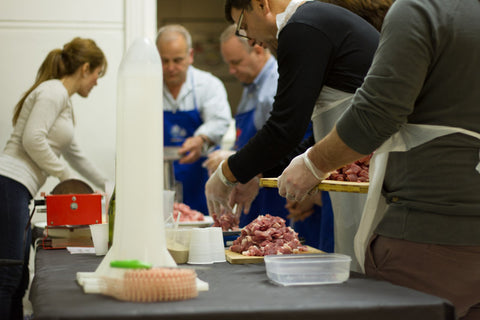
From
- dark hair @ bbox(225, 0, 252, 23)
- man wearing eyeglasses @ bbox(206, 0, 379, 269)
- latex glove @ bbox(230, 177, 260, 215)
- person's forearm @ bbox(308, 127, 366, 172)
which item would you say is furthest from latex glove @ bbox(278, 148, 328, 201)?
latex glove @ bbox(230, 177, 260, 215)

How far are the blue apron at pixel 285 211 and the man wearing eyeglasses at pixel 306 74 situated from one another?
56 cm

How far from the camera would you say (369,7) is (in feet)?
7.06

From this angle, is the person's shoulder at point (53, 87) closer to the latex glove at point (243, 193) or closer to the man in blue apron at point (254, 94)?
the man in blue apron at point (254, 94)

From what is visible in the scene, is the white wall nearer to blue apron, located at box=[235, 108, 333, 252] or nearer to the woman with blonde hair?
the woman with blonde hair

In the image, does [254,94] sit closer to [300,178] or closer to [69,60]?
[69,60]

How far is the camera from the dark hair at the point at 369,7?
7.00ft

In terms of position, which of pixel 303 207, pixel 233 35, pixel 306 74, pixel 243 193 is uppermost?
pixel 233 35

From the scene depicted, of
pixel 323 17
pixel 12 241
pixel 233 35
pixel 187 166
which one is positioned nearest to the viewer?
pixel 323 17

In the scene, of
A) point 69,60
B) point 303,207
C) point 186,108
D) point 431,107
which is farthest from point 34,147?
point 431,107

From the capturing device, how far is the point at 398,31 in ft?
4.10

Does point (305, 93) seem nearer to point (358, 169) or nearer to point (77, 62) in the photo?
point (358, 169)

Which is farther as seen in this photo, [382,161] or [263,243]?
[263,243]

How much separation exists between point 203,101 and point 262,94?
0.76m

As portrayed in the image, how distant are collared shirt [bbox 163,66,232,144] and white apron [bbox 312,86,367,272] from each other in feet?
7.92
